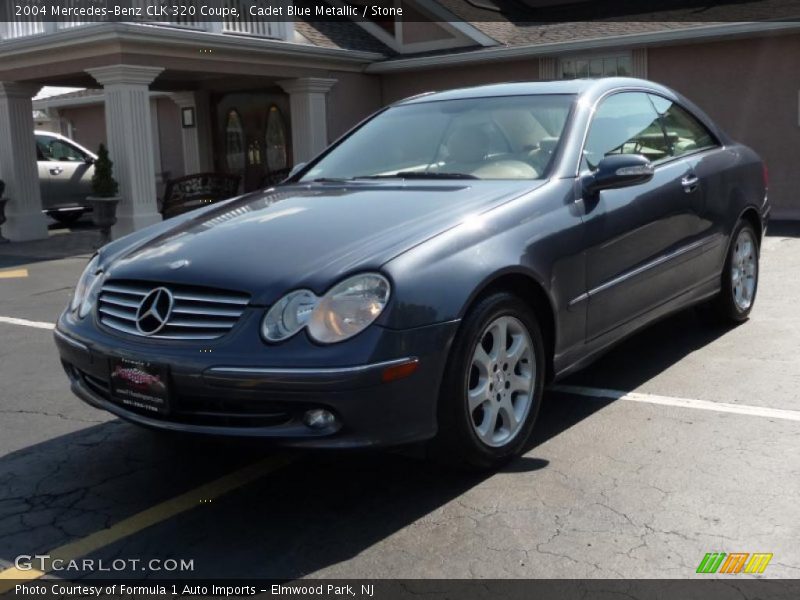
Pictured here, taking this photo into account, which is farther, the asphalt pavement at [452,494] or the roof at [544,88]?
the roof at [544,88]

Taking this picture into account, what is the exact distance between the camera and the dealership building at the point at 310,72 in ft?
41.7

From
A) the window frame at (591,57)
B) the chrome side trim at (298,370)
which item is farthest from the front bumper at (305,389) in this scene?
the window frame at (591,57)

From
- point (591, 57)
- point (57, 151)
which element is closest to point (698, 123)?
point (591, 57)

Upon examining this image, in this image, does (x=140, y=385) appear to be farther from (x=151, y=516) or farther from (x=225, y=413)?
(x=151, y=516)

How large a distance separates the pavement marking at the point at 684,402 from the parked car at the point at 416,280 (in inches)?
14.2

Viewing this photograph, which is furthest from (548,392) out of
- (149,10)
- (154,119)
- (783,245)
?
(154,119)

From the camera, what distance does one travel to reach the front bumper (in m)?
3.18

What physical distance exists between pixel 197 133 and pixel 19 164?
13.5 feet

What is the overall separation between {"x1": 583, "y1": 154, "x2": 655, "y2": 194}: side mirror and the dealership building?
366 inches

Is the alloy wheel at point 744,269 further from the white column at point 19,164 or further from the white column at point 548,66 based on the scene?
the white column at point 19,164

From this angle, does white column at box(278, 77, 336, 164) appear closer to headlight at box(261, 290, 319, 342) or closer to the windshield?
the windshield

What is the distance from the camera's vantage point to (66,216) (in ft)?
55.3

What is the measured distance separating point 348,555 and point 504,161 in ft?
7.17

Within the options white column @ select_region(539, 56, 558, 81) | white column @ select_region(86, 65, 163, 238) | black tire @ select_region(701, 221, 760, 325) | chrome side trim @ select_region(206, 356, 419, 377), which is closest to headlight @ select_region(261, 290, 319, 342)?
chrome side trim @ select_region(206, 356, 419, 377)
